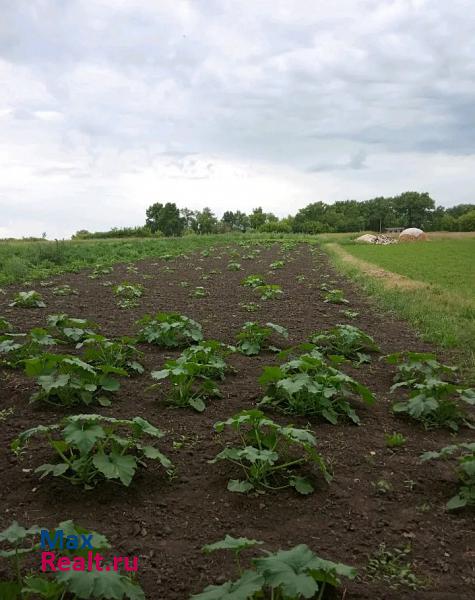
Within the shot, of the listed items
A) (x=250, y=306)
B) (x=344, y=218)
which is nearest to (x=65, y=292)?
(x=250, y=306)

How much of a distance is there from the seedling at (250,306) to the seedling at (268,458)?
6.01 m

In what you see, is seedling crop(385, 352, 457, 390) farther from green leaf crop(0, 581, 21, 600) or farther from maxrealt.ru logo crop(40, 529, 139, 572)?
green leaf crop(0, 581, 21, 600)

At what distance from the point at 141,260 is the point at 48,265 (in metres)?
5.67

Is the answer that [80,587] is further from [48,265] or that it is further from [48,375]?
[48,265]

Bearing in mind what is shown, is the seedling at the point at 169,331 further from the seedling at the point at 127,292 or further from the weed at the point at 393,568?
the seedling at the point at 127,292

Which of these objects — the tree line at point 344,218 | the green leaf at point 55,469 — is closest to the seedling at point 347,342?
the green leaf at point 55,469

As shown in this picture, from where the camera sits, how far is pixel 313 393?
433 cm

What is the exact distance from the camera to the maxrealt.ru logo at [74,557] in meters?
2.22

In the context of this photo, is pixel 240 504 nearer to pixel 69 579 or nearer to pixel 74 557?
pixel 74 557

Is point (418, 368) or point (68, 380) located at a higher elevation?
point (68, 380)

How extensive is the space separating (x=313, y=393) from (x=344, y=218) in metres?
97.6

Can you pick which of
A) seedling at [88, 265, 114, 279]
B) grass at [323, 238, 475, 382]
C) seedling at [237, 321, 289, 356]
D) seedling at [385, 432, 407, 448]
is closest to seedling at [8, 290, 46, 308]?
seedling at [237, 321, 289, 356]

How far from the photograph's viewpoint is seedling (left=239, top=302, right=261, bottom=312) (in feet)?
32.5

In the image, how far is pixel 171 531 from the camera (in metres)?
3.01
